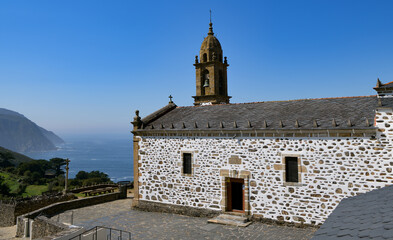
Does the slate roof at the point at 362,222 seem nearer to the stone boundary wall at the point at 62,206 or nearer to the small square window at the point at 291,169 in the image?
the small square window at the point at 291,169

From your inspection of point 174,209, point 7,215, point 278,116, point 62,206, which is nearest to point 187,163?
point 174,209

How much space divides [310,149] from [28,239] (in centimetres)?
1470

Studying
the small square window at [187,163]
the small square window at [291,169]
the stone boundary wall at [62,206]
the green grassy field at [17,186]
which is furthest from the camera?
the green grassy field at [17,186]

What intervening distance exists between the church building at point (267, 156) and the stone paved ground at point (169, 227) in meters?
0.70

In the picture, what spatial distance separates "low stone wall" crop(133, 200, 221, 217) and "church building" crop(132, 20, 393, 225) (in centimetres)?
5

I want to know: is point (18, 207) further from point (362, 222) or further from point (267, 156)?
point (362, 222)

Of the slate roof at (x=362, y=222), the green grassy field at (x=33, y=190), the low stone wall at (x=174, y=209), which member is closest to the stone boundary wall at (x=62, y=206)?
the low stone wall at (x=174, y=209)

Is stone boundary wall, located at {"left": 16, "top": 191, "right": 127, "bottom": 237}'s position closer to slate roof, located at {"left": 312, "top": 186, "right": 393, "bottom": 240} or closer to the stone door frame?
the stone door frame

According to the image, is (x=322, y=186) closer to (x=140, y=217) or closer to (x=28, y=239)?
(x=140, y=217)

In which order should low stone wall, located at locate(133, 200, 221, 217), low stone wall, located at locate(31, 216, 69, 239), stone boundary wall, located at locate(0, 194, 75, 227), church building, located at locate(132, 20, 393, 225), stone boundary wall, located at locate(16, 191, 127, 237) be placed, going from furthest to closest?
1. stone boundary wall, located at locate(0, 194, 75, 227)
2. stone boundary wall, located at locate(16, 191, 127, 237)
3. low stone wall, located at locate(133, 200, 221, 217)
4. low stone wall, located at locate(31, 216, 69, 239)
5. church building, located at locate(132, 20, 393, 225)

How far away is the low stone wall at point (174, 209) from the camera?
14336 millimetres

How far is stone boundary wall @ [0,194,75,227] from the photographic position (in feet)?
60.2

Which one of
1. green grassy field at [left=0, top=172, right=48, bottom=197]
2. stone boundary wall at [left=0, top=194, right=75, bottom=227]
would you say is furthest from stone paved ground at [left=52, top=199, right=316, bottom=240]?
green grassy field at [left=0, top=172, right=48, bottom=197]

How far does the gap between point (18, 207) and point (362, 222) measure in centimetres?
2054
